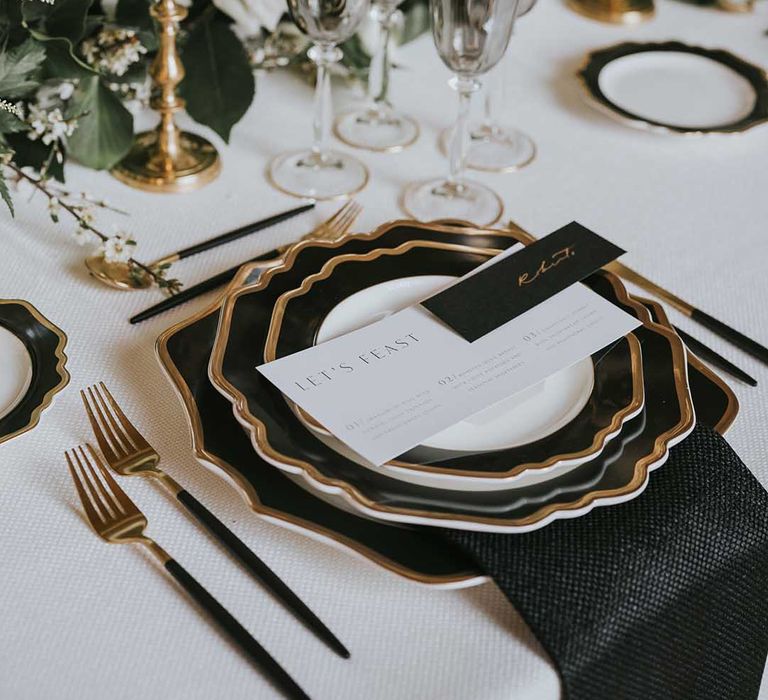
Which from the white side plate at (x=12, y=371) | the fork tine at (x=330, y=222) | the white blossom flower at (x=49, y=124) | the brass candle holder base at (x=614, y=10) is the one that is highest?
the white blossom flower at (x=49, y=124)

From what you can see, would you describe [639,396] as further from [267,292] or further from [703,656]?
[267,292]

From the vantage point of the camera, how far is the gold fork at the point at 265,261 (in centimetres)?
74

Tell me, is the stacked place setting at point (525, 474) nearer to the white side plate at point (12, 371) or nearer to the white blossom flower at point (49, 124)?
the white side plate at point (12, 371)

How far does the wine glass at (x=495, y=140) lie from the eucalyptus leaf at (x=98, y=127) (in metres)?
0.33

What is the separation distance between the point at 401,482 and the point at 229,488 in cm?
13

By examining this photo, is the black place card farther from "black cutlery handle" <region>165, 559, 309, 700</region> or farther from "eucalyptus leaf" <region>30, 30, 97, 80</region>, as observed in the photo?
"eucalyptus leaf" <region>30, 30, 97, 80</region>

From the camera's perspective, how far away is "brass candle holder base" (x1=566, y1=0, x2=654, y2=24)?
4.27 ft

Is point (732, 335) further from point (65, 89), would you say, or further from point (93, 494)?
point (65, 89)

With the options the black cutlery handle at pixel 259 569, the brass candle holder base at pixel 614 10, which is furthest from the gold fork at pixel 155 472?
the brass candle holder base at pixel 614 10

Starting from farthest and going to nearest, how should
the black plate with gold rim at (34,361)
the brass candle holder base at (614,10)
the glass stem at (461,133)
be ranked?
the brass candle holder base at (614,10) → the glass stem at (461,133) → the black plate with gold rim at (34,361)

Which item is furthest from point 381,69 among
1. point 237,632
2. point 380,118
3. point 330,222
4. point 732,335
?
point 237,632

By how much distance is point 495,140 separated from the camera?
1034 millimetres

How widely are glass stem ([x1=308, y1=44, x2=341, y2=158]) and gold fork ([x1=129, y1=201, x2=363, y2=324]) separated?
85 millimetres

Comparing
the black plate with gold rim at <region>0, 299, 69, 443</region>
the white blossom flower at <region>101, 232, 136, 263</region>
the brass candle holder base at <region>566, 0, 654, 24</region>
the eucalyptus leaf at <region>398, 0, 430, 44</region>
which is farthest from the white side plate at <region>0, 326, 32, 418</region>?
the brass candle holder base at <region>566, 0, 654, 24</region>
